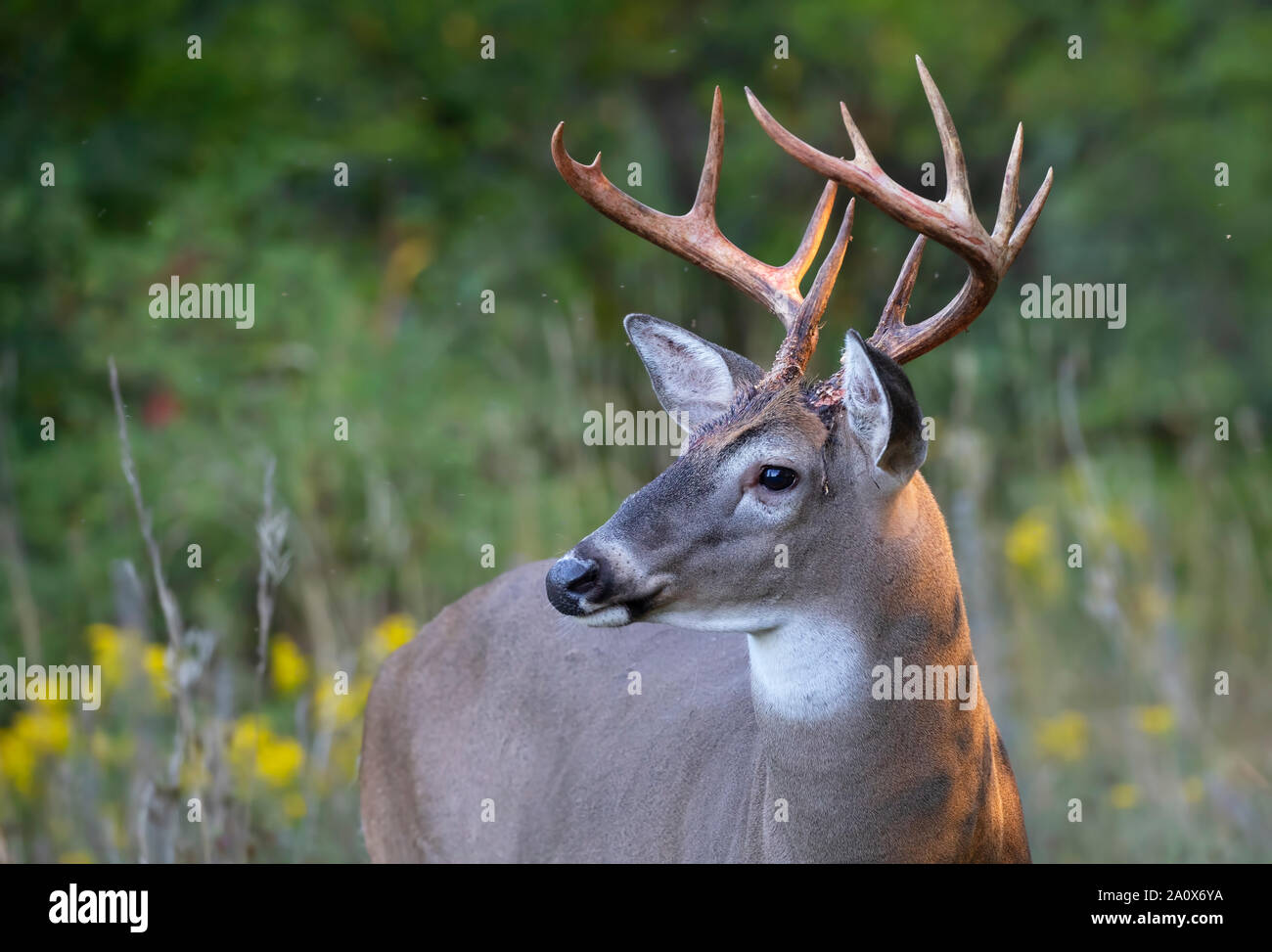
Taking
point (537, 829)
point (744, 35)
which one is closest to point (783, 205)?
point (744, 35)

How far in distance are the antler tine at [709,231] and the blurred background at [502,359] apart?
54.9 inches

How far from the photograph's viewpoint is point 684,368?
363 cm

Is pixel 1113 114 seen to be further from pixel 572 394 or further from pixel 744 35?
pixel 572 394

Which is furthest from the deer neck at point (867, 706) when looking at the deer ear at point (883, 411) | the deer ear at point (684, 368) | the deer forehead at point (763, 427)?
the deer ear at point (684, 368)

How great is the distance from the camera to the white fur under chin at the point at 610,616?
3084 millimetres

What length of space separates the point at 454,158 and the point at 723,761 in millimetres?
7644

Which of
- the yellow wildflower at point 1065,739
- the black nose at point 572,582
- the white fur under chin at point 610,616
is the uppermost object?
the black nose at point 572,582

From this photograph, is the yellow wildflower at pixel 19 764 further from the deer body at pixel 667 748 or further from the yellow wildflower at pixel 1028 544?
the yellow wildflower at pixel 1028 544
